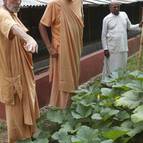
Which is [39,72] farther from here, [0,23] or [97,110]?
[0,23]

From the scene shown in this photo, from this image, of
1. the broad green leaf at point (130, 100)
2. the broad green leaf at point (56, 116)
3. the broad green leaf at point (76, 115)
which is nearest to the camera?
the broad green leaf at point (130, 100)

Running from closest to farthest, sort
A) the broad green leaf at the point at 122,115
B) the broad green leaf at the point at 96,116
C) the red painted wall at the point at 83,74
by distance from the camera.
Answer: the broad green leaf at the point at 122,115, the broad green leaf at the point at 96,116, the red painted wall at the point at 83,74

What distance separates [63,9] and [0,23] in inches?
67.7

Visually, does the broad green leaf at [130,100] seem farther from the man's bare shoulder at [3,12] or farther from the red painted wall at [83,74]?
the red painted wall at [83,74]

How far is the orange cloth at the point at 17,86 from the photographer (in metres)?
4.99

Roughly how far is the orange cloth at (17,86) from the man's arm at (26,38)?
339 mm

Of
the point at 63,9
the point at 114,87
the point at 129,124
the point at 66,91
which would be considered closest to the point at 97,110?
the point at 114,87

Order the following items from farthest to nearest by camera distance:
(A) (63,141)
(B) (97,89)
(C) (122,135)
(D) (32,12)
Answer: (D) (32,12), (B) (97,89), (A) (63,141), (C) (122,135)

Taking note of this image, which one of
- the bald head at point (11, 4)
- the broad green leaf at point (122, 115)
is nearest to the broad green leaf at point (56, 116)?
the broad green leaf at point (122, 115)

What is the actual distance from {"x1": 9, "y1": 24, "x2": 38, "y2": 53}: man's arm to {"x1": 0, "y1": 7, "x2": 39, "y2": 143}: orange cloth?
339 mm

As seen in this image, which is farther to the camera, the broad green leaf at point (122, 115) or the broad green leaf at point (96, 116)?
the broad green leaf at point (96, 116)

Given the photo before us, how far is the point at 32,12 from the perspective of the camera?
9.01m

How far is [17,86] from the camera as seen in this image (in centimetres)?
511

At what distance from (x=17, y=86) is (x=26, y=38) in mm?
941
